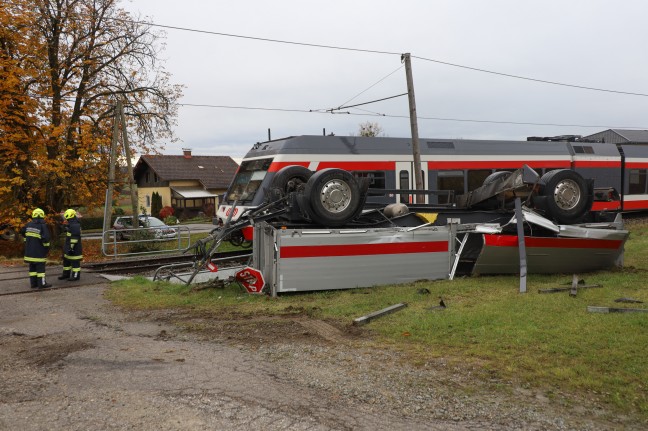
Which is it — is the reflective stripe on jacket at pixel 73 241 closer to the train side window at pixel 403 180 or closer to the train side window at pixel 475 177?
the train side window at pixel 403 180

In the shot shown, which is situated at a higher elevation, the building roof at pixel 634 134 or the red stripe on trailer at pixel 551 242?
the building roof at pixel 634 134

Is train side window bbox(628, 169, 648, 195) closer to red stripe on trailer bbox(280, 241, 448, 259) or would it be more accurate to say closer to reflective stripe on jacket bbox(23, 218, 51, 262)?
→ red stripe on trailer bbox(280, 241, 448, 259)

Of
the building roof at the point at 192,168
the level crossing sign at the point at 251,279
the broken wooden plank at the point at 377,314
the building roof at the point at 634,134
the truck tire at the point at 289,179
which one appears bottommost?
the broken wooden plank at the point at 377,314

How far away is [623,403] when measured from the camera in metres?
3.99

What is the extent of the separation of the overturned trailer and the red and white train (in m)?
1.39

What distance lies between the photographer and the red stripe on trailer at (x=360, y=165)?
562 inches

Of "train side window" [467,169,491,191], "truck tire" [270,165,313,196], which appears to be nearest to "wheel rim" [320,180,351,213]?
"truck tire" [270,165,313,196]

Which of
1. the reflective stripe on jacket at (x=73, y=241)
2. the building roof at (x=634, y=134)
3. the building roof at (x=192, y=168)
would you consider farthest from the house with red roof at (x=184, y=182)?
the building roof at (x=634, y=134)

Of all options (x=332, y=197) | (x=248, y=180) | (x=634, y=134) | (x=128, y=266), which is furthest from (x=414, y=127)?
(x=634, y=134)

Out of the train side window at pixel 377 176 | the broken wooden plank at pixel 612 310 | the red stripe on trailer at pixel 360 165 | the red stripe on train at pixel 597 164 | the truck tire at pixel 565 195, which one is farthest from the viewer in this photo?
the red stripe on train at pixel 597 164

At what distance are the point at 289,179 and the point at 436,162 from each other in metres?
7.67

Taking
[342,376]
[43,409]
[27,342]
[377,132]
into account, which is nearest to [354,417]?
[342,376]

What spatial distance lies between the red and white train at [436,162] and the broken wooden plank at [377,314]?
4.06 meters

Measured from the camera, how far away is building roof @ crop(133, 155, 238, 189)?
4609 centimetres
